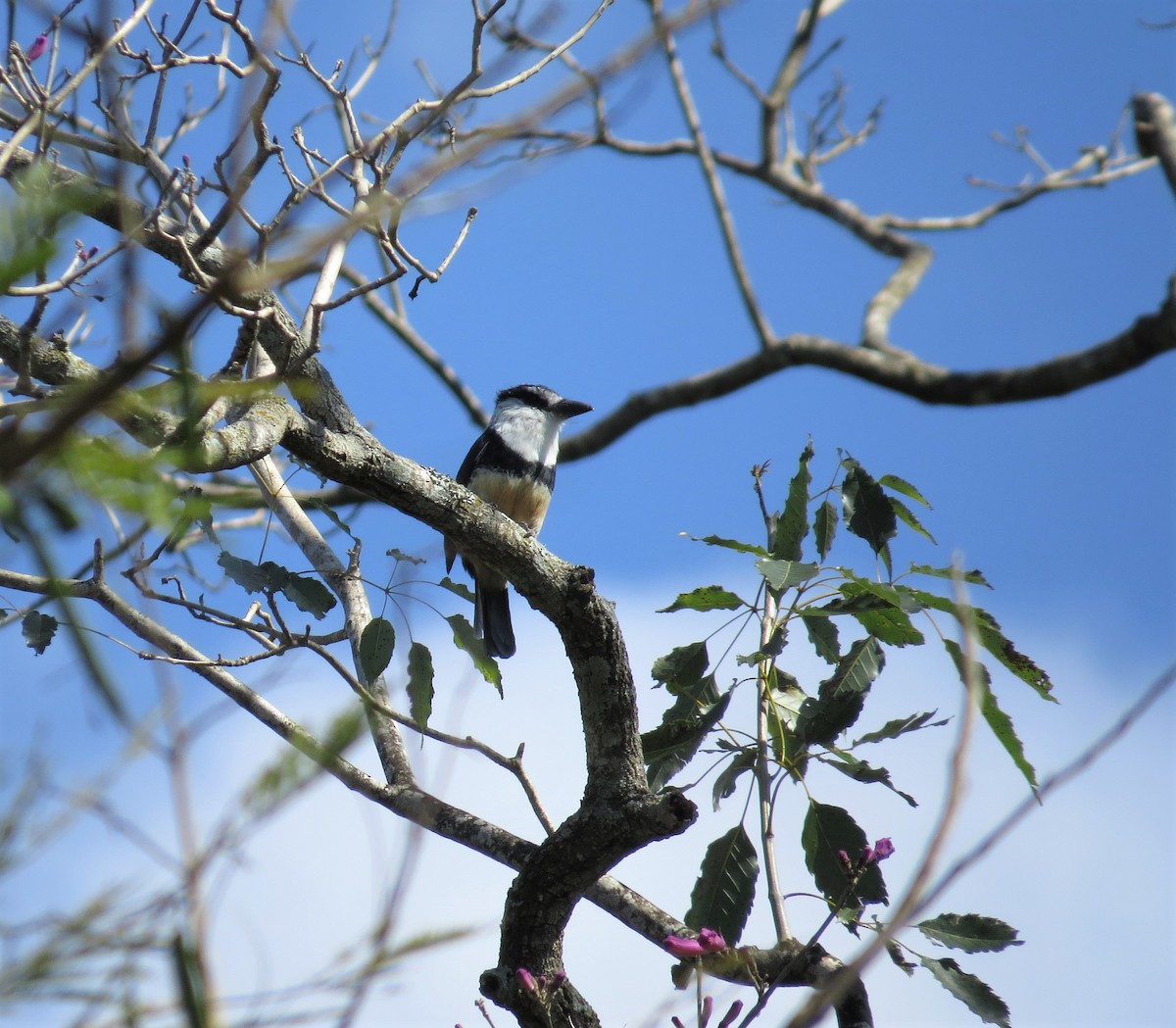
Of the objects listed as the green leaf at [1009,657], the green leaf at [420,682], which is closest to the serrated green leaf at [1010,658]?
the green leaf at [1009,657]

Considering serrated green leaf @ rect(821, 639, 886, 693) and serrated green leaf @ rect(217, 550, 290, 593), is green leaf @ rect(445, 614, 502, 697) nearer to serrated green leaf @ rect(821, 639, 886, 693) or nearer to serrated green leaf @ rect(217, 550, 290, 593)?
serrated green leaf @ rect(217, 550, 290, 593)

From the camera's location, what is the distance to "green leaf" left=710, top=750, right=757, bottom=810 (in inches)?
114

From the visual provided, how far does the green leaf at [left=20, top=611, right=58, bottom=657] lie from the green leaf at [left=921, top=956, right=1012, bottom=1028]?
2.36 m

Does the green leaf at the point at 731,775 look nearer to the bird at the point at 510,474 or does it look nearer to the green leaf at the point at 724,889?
the green leaf at the point at 724,889

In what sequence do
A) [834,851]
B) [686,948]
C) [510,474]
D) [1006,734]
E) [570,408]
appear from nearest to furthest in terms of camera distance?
[686,948], [1006,734], [834,851], [510,474], [570,408]

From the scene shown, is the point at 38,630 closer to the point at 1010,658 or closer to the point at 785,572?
the point at 785,572

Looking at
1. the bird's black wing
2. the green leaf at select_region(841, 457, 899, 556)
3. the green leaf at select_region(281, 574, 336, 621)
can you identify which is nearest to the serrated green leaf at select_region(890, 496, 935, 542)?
the green leaf at select_region(841, 457, 899, 556)

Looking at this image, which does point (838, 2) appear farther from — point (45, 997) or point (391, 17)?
point (45, 997)

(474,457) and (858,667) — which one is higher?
(474,457)

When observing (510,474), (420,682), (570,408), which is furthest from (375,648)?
(570,408)

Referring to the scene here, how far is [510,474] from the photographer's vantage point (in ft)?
17.6

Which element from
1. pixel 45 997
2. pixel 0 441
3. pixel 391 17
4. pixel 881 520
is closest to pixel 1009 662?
pixel 881 520

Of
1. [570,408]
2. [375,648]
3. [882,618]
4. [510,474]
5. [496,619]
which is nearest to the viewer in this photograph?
[882,618]

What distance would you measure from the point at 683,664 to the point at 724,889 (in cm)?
57
